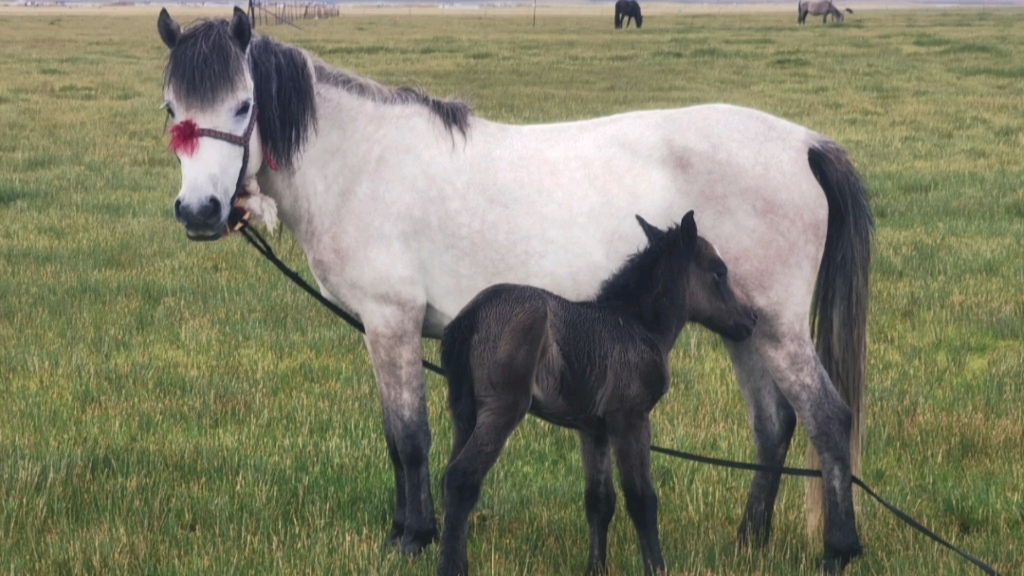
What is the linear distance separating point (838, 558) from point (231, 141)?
9.00ft

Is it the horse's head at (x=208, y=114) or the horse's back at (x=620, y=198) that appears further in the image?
the horse's back at (x=620, y=198)

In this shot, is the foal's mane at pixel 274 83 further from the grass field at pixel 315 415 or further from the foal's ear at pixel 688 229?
the grass field at pixel 315 415

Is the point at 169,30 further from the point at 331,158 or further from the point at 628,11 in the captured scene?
the point at 628,11

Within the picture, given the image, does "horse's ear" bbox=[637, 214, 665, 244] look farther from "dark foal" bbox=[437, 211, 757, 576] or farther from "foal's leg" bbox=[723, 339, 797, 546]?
"foal's leg" bbox=[723, 339, 797, 546]

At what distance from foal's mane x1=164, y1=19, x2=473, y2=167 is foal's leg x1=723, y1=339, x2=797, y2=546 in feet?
5.02

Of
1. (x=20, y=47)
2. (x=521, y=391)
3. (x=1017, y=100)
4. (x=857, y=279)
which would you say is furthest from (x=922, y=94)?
(x=20, y=47)

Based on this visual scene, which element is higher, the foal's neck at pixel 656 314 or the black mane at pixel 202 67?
the black mane at pixel 202 67

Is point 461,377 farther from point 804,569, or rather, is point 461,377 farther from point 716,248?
point 804,569

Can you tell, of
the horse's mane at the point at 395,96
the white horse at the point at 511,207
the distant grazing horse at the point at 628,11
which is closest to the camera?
the white horse at the point at 511,207

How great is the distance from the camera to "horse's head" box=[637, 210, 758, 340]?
416cm

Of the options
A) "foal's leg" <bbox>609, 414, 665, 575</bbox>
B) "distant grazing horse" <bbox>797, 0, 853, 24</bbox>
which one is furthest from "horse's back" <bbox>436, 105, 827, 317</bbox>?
"distant grazing horse" <bbox>797, 0, 853, 24</bbox>

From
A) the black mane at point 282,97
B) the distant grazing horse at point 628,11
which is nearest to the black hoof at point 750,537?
the black mane at point 282,97

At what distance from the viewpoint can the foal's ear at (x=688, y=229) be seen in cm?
403

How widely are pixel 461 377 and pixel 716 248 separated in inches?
45.6
